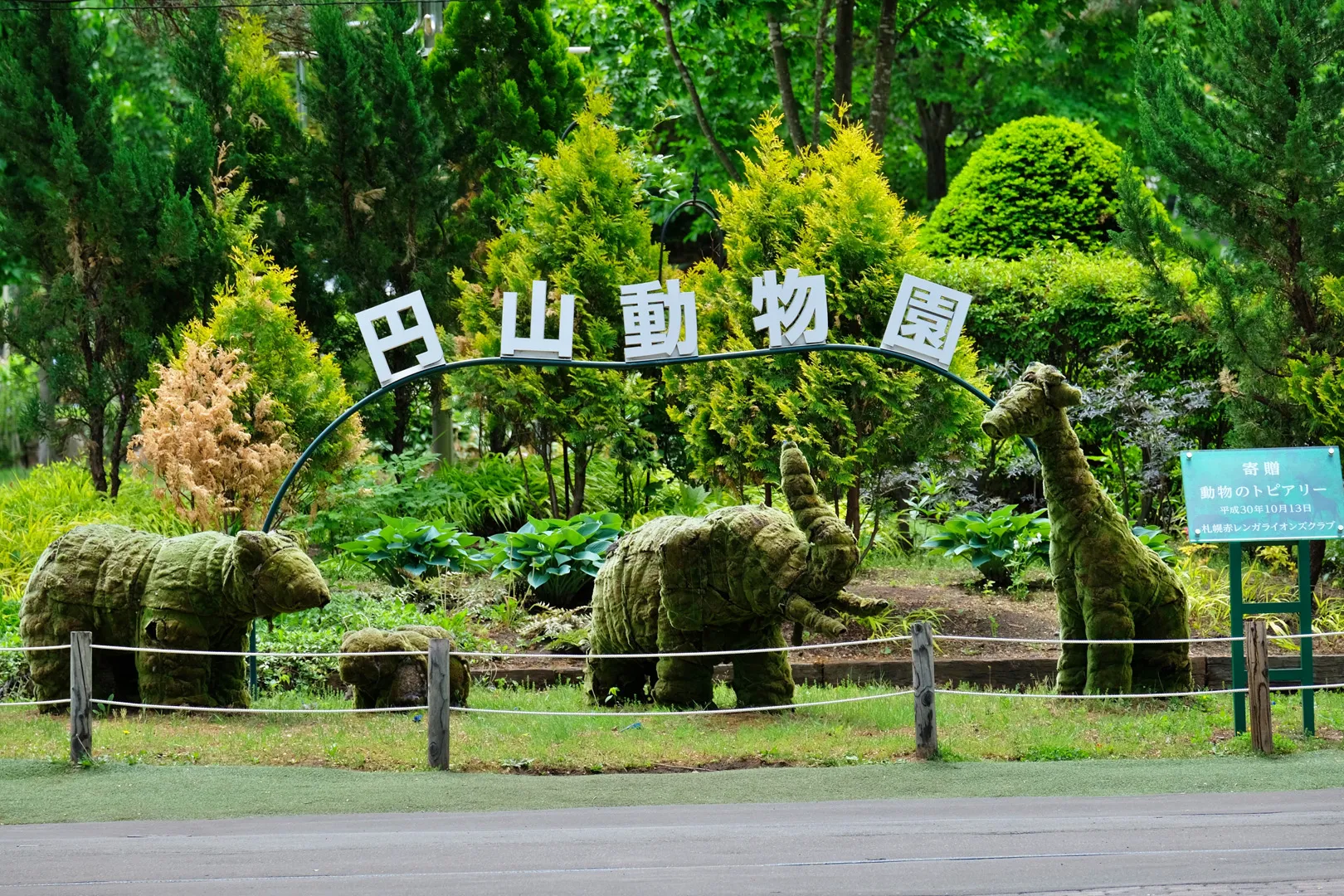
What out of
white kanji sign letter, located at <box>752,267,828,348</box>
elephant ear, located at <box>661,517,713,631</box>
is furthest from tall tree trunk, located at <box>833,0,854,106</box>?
elephant ear, located at <box>661,517,713,631</box>

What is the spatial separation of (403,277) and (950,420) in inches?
275

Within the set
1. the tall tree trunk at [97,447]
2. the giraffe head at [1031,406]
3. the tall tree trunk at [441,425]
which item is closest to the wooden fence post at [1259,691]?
the giraffe head at [1031,406]

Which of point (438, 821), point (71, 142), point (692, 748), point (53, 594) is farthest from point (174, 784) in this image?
point (71, 142)

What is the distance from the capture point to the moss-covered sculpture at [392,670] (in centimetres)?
860

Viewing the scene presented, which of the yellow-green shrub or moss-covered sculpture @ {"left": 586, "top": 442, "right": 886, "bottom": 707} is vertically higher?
the yellow-green shrub

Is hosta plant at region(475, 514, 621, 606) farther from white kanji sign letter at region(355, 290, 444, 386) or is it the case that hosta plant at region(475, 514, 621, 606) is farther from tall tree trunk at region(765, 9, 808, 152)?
tall tree trunk at region(765, 9, 808, 152)

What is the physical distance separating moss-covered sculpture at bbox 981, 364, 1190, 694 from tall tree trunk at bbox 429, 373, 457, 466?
8.09 m

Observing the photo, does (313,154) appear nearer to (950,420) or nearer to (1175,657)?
(950,420)

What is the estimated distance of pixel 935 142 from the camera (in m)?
22.7

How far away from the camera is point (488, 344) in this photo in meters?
12.5

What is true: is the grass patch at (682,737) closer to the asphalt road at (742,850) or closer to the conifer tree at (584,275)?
the asphalt road at (742,850)

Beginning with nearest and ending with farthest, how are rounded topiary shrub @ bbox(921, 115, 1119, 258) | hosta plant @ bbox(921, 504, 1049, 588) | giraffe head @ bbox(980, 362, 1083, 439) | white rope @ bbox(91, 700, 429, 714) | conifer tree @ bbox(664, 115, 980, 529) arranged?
white rope @ bbox(91, 700, 429, 714)
giraffe head @ bbox(980, 362, 1083, 439)
conifer tree @ bbox(664, 115, 980, 529)
hosta plant @ bbox(921, 504, 1049, 588)
rounded topiary shrub @ bbox(921, 115, 1119, 258)

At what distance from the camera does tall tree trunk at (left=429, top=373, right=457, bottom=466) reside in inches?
594

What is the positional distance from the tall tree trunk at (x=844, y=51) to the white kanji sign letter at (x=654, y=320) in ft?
19.2
